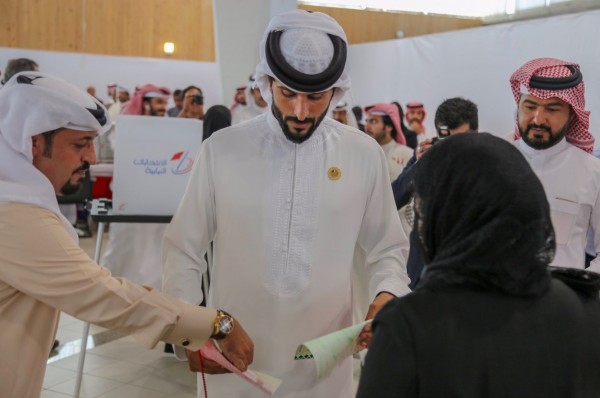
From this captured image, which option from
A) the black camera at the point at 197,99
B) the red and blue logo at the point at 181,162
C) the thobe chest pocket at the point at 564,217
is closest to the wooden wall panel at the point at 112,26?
the black camera at the point at 197,99

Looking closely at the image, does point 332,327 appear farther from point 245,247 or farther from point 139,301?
point 139,301

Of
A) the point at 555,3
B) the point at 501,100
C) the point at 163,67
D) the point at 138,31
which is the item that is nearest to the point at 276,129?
the point at 501,100

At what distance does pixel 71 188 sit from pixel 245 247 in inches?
20.8

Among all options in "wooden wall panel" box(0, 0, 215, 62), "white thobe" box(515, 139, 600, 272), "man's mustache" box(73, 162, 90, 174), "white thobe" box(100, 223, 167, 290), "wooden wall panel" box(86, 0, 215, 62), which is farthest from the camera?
"wooden wall panel" box(86, 0, 215, 62)

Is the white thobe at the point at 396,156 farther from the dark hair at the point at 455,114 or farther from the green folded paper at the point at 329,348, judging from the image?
the green folded paper at the point at 329,348

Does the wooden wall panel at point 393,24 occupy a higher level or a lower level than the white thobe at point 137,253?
higher

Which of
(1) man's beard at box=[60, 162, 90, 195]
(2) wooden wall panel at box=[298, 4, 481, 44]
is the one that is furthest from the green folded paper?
(2) wooden wall panel at box=[298, 4, 481, 44]

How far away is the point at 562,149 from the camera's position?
308cm

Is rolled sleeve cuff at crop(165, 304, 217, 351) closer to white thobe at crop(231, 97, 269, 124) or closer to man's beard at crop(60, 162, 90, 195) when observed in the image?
man's beard at crop(60, 162, 90, 195)

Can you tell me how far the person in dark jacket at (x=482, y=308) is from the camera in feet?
4.14

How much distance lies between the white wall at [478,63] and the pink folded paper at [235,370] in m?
5.89

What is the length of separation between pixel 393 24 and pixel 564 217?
10.7m

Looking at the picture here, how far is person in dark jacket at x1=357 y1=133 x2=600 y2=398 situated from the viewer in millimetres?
1262

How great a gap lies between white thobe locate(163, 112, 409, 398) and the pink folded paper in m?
0.21
